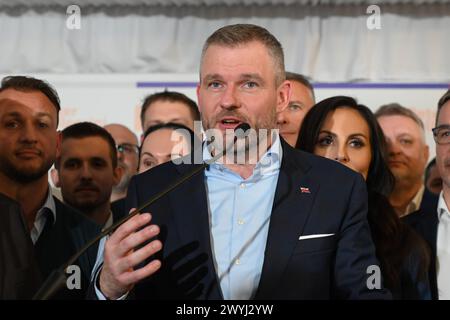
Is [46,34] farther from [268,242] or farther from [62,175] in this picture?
[268,242]

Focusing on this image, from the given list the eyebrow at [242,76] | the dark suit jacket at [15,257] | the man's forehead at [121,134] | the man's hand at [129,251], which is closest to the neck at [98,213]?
the man's forehead at [121,134]

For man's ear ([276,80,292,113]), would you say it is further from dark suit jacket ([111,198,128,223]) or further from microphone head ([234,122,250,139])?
dark suit jacket ([111,198,128,223])

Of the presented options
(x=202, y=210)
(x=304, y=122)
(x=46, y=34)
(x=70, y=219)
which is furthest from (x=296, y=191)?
(x=46, y=34)

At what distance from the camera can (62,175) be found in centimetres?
244

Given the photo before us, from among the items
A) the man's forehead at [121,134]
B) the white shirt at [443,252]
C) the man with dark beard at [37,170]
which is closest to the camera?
the white shirt at [443,252]

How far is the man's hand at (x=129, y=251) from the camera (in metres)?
1.13

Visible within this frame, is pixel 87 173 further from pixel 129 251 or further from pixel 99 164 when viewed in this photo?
pixel 129 251

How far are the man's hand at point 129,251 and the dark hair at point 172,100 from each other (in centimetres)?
147

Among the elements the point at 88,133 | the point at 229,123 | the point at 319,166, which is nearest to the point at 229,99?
the point at 229,123

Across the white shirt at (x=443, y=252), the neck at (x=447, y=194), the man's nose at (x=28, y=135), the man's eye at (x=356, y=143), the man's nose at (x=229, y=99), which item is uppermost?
the man's nose at (x=229, y=99)

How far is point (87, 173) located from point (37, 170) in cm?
31

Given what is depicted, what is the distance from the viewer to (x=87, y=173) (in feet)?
7.97

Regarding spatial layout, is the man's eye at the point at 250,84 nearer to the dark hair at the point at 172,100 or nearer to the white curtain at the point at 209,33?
the dark hair at the point at 172,100

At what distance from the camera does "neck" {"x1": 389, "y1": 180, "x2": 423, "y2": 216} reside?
8.61ft
